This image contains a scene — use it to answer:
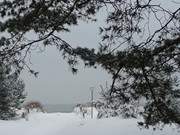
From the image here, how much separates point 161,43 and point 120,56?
809 mm

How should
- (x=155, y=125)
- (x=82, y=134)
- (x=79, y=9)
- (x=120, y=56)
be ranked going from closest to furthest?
(x=120, y=56) < (x=155, y=125) < (x=79, y=9) < (x=82, y=134)

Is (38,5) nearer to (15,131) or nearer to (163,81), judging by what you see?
(163,81)

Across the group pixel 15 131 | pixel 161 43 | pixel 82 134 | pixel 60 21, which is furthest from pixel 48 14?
pixel 15 131

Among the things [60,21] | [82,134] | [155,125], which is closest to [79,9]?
[60,21]

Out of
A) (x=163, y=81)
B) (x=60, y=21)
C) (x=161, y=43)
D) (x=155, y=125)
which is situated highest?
(x=60, y=21)

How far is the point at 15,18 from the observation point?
1111 cm

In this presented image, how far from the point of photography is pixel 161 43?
379 inches

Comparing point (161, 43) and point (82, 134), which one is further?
point (82, 134)

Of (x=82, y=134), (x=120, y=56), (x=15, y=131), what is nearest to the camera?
(x=120, y=56)

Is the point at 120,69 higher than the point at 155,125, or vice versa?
the point at 120,69

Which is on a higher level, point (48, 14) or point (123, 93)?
point (48, 14)

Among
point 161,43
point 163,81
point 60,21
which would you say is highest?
point 60,21

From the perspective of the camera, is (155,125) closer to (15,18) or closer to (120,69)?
(120,69)

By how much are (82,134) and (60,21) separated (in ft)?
35.4
